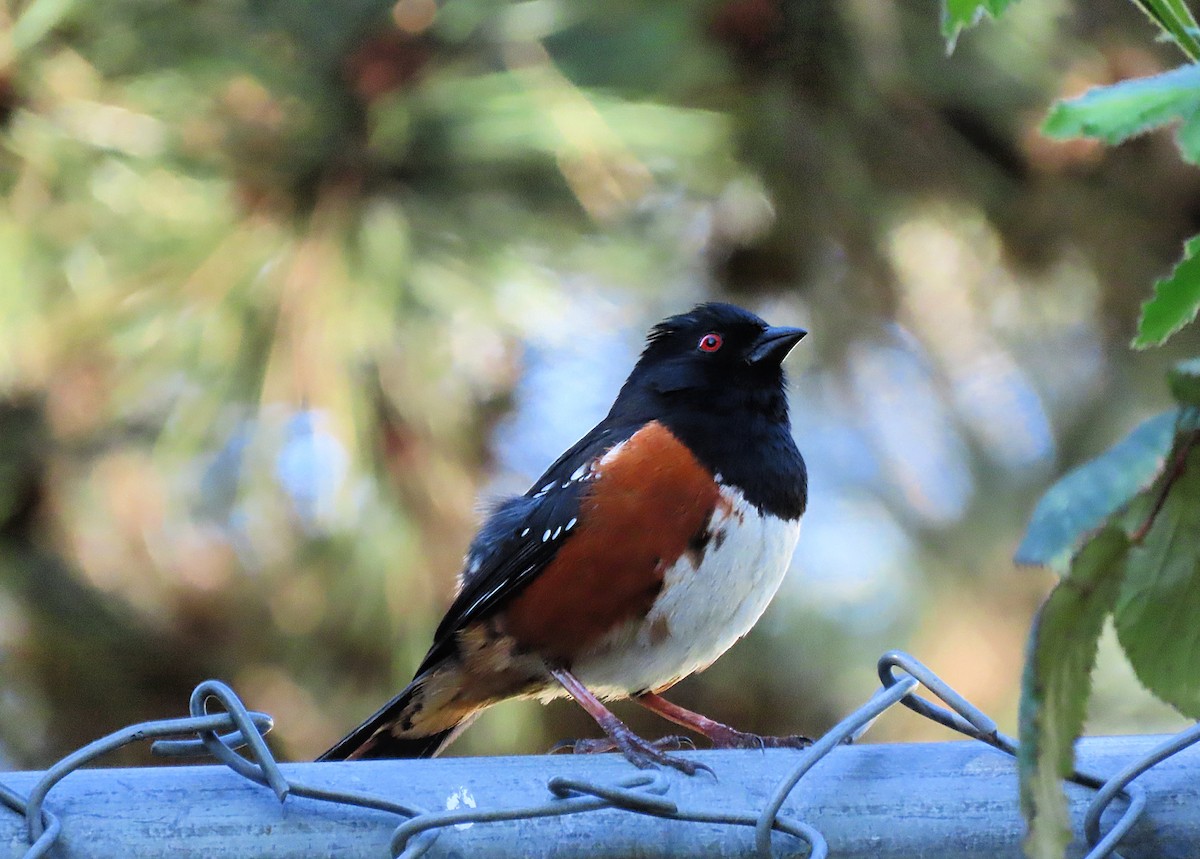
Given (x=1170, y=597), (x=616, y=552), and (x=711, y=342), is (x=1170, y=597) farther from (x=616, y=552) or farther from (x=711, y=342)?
(x=711, y=342)

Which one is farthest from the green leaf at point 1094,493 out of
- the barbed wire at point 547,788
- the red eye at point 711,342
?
the red eye at point 711,342

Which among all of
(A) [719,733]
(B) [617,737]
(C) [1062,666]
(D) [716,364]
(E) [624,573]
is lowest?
(A) [719,733]

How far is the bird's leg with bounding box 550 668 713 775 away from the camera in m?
1.16

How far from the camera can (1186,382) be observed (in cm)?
39

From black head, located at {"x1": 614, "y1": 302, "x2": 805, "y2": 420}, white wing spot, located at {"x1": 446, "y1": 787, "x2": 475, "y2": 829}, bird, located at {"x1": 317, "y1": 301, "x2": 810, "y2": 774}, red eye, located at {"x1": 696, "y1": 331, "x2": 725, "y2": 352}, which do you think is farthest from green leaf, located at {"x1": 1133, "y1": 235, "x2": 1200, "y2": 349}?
red eye, located at {"x1": 696, "y1": 331, "x2": 725, "y2": 352}

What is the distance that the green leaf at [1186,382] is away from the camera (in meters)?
0.38

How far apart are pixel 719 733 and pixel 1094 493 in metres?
1.61

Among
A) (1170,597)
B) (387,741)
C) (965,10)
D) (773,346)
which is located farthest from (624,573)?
(1170,597)

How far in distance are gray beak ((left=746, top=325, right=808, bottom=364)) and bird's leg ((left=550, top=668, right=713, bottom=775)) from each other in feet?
2.24

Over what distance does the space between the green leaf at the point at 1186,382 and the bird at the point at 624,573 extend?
152 cm

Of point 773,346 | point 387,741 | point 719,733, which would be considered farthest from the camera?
point 773,346

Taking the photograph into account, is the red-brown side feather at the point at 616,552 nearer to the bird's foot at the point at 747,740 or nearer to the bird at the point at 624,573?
the bird at the point at 624,573

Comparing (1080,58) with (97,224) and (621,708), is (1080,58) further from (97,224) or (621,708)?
(97,224)

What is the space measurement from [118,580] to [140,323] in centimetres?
71
